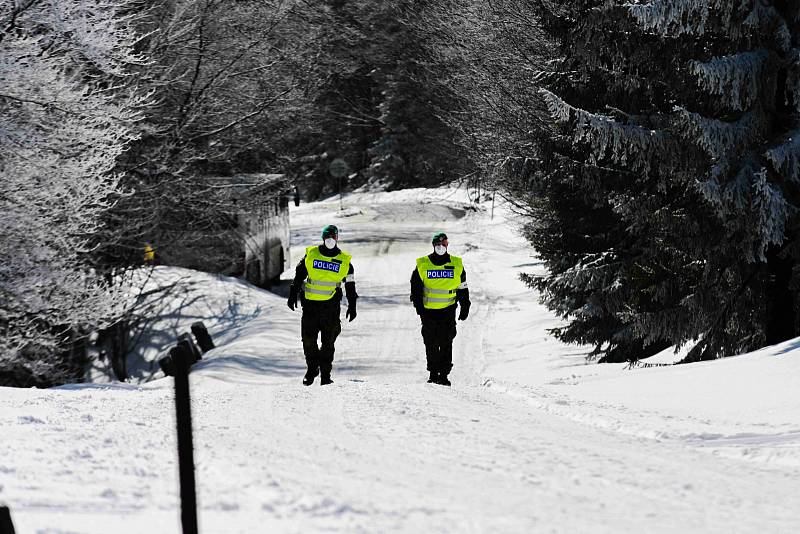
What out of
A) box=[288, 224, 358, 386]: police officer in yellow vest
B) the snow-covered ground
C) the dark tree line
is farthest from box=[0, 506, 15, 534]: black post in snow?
the dark tree line

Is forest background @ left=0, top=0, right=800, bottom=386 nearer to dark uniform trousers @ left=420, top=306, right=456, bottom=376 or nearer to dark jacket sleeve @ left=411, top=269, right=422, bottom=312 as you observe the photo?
dark uniform trousers @ left=420, top=306, right=456, bottom=376

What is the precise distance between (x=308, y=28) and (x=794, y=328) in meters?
17.6

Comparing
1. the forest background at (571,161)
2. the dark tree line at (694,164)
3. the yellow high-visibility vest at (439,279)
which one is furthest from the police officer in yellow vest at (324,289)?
the dark tree line at (694,164)

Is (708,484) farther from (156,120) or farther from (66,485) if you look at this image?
(156,120)

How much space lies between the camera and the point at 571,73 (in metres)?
18.8

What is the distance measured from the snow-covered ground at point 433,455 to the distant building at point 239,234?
30.0 ft

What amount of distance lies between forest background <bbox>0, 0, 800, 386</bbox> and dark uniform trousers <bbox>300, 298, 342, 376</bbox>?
358cm

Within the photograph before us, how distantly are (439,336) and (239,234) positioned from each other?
48.4 ft

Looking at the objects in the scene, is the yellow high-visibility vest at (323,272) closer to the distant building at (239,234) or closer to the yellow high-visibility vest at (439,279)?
the yellow high-visibility vest at (439,279)

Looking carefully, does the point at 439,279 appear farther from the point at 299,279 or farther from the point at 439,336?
the point at 299,279

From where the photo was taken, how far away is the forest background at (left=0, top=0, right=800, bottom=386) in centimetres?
1340

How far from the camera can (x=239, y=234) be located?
86.9ft

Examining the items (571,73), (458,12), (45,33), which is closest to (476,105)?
(458,12)

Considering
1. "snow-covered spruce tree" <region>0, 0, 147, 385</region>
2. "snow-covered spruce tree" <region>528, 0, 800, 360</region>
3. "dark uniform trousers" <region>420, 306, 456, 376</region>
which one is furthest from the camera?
"snow-covered spruce tree" <region>0, 0, 147, 385</region>
